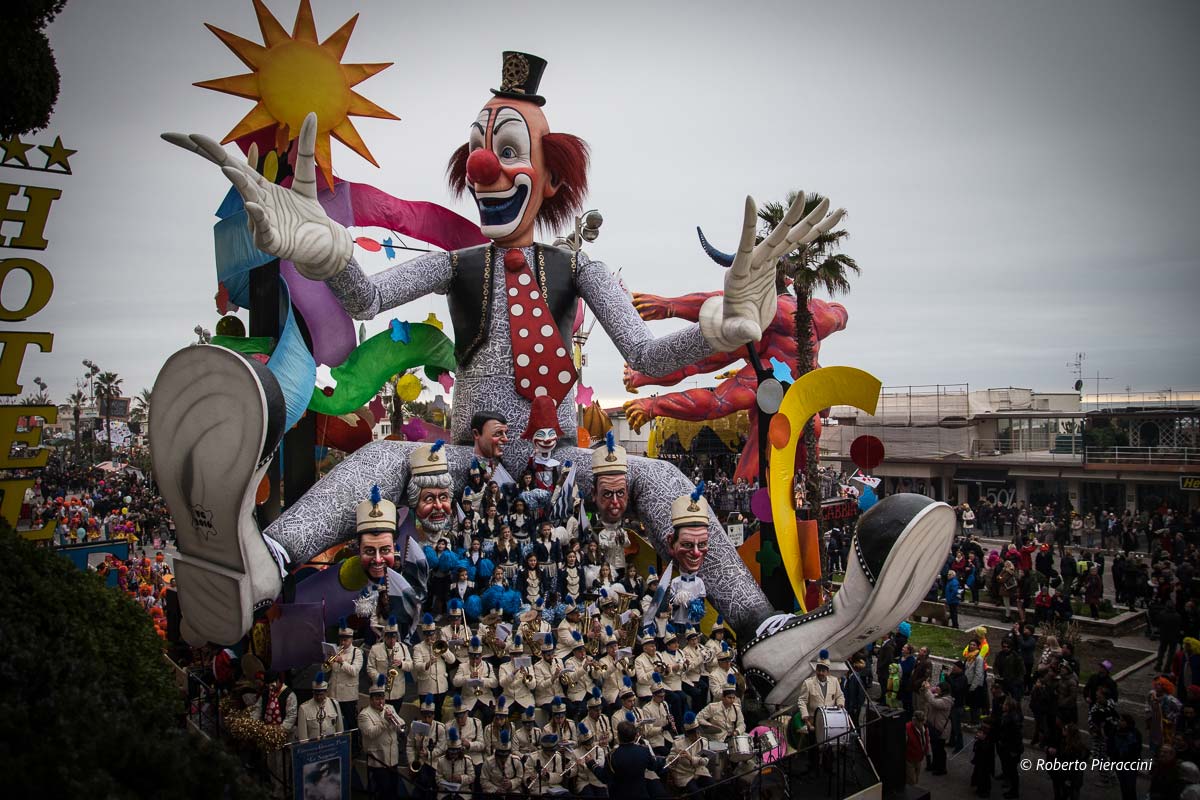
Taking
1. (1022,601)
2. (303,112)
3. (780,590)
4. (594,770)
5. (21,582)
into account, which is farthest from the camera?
(1022,601)

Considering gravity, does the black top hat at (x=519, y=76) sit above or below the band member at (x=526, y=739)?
above

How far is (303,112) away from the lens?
29.9ft

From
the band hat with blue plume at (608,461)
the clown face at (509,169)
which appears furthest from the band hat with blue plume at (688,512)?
the clown face at (509,169)

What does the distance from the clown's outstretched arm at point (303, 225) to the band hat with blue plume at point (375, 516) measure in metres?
2.00

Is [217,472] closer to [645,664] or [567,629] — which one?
[567,629]

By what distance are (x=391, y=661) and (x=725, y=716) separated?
117 inches

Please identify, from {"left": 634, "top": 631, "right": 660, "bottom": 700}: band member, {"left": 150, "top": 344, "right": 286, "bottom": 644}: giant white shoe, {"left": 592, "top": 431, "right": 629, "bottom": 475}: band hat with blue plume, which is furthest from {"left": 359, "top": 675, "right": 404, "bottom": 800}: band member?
{"left": 592, "top": 431, "right": 629, "bottom": 475}: band hat with blue plume

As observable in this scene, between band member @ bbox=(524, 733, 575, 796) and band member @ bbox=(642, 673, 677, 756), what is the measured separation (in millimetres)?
764

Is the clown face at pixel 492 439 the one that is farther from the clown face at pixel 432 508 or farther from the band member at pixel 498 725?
the band member at pixel 498 725

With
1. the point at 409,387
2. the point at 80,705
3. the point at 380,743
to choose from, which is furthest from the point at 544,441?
the point at 80,705

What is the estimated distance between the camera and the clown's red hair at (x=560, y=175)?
9.69 metres

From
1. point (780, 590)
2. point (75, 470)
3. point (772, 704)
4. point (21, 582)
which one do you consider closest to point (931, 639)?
point (780, 590)

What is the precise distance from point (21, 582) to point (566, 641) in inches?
177

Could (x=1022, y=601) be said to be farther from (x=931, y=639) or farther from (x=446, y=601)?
(x=446, y=601)
